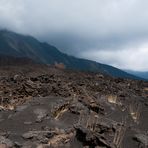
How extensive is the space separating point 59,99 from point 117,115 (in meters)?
3.15

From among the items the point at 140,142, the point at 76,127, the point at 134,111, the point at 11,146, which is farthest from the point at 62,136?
the point at 134,111

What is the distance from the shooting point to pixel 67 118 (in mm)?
17562

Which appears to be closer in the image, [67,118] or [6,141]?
[6,141]

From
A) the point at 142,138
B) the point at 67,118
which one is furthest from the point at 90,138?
the point at 142,138

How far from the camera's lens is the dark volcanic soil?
48.9 ft

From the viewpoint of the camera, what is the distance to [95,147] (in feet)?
47.6

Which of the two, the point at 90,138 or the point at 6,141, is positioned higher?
the point at 90,138

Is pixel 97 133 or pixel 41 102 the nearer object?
pixel 97 133

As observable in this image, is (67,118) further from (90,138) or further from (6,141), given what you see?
(6,141)

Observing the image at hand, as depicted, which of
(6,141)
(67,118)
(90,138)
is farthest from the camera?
(67,118)

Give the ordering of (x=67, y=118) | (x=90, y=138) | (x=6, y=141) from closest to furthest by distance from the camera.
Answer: (x=6, y=141) → (x=90, y=138) → (x=67, y=118)

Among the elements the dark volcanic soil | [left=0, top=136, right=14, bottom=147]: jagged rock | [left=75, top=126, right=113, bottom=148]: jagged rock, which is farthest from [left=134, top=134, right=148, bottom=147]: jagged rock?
[left=0, top=136, right=14, bottom=147]: jagged rock

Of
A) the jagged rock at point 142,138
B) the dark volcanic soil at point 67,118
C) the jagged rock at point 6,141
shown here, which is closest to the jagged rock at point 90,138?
the dark volcanic soil at point 67,118

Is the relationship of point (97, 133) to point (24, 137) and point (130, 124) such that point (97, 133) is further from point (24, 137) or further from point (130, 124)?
point (130, 124)
